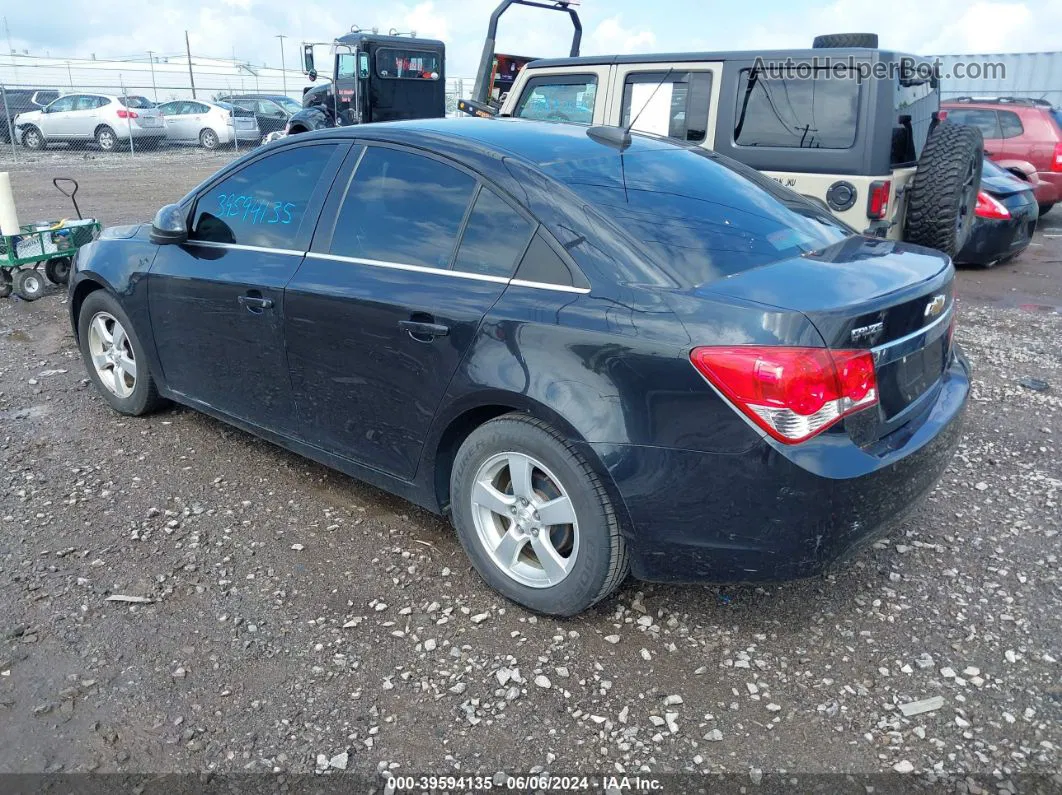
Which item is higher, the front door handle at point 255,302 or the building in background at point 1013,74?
the building in background at point 1013,74

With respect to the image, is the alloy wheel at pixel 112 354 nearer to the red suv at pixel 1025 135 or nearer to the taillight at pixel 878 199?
the taillight at pixel 878 199

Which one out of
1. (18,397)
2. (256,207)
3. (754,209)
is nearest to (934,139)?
(754,209)

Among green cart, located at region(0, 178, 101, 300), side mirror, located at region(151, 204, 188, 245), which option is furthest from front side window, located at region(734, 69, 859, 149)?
green cart, located at region(0, 178, 101, 300)

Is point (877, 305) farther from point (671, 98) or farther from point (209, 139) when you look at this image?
point (209, 139)

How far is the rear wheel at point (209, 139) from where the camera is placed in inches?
955

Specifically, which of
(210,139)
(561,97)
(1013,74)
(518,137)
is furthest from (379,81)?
(1013,74)

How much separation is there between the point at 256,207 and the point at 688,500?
7.99ft

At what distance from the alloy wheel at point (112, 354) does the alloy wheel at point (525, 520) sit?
2.52 meters

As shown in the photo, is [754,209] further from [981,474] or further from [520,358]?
[981,474]

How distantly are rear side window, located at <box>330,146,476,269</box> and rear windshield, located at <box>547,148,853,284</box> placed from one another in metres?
0.41

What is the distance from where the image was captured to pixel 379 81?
50.2 ft

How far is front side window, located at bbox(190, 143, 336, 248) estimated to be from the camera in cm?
365

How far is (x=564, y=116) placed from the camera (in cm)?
782

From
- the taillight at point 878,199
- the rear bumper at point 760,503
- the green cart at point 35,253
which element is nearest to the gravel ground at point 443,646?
the rear bumper at point 760,503
